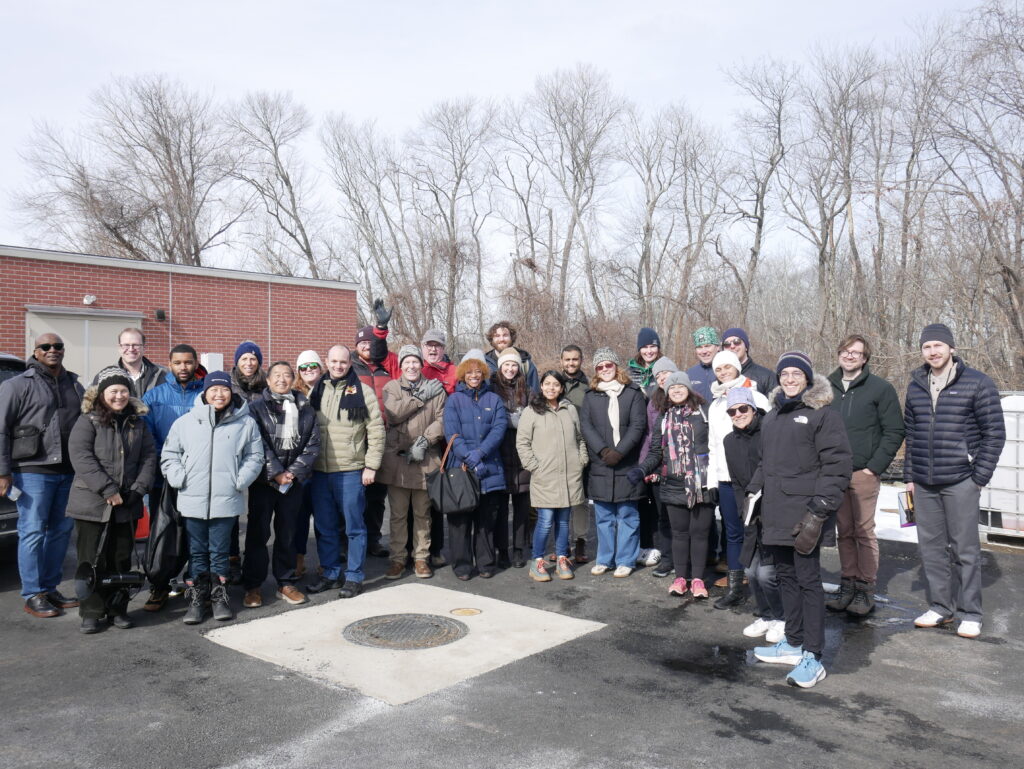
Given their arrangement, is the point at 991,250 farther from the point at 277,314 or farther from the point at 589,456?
the point at 277,314

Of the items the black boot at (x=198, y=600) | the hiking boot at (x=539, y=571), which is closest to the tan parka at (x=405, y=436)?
the hiking boot at (x=539, y=571)

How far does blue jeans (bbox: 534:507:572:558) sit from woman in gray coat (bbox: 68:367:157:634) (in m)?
3.09

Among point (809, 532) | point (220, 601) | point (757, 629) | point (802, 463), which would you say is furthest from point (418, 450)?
point (809, 532)

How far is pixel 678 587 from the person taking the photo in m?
6.25

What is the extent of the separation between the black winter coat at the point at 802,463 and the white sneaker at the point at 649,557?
8.66ft

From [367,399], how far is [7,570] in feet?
11.6

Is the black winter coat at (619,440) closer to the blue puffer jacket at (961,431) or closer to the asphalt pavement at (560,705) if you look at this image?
the asphalt pavement at (560,705)

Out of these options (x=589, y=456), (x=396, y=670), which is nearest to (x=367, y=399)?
(x=589, y=456)

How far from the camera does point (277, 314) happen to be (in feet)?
63.1

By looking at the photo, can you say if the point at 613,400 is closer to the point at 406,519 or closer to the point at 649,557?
the point at 649,557

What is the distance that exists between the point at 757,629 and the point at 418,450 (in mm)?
2999

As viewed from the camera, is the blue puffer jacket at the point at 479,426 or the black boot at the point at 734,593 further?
the blue puffer jacket at the point at 479,426

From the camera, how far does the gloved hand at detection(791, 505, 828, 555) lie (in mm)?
4461

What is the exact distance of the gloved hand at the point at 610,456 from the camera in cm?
670
